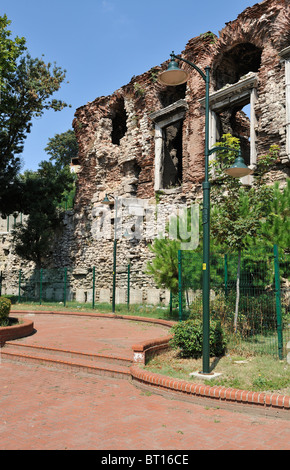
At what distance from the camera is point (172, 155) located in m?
21.9

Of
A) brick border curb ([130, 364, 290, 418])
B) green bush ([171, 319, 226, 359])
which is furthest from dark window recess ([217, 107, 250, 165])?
brick border curb ([130, 364, 290, 418])

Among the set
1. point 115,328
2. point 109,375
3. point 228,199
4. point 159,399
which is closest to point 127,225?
point 115,328

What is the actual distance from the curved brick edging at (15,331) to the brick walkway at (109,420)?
2713mm

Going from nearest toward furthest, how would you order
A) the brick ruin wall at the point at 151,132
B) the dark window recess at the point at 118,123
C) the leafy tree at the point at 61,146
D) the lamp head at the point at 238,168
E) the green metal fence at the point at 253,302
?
the lamp head at the point at 238,168 < the green metal fence at the point at 253,302 < the brick ruin wall at the point at 151,132 < the dark window recess at the point at 118,123 < the leafy tree at the point at 61,146

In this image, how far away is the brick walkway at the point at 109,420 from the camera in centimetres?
438

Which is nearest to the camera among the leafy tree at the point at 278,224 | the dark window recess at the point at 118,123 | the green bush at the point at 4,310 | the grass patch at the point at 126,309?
the leafy tree at the point at 278,224

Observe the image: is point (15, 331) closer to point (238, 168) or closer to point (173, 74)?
point (238, 168)

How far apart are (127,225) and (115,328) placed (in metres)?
9.17

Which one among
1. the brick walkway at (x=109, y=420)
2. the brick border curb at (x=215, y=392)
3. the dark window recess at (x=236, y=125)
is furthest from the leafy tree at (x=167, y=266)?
the dark window recess at (x=236, y=125)

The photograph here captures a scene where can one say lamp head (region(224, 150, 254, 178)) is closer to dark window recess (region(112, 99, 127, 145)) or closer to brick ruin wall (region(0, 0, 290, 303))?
brick ruin wall (region(0, 0, 290, 303))

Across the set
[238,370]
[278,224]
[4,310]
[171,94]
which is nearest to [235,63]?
[171,94]

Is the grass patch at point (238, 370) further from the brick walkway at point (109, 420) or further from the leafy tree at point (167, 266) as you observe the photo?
the leafy tree at point (167, 266)

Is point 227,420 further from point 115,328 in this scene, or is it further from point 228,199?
point 115,328

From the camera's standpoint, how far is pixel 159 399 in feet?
20.4
